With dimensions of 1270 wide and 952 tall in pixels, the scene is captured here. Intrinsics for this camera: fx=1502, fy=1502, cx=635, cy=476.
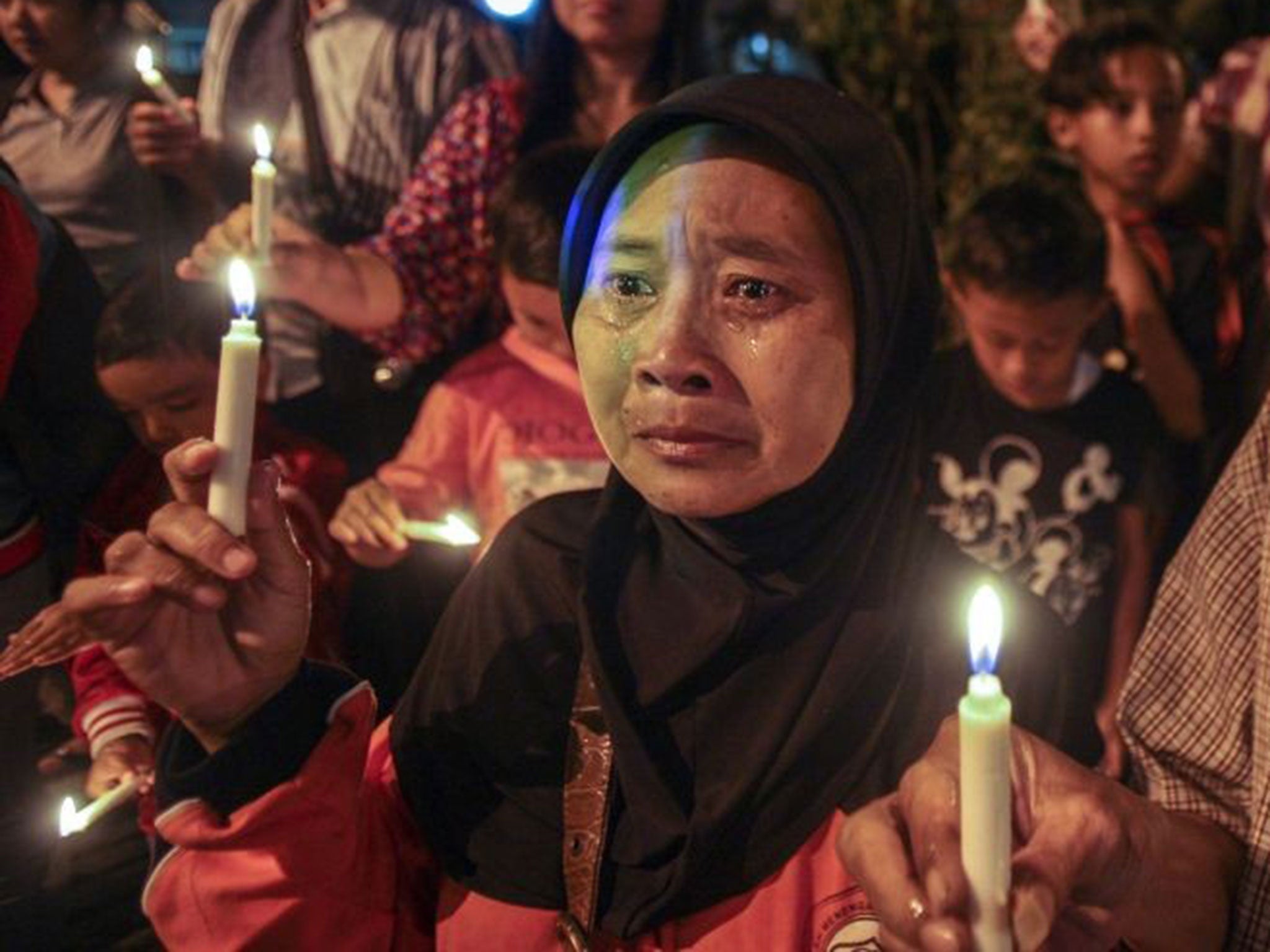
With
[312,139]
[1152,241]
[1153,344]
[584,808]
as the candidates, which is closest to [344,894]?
[584,808]

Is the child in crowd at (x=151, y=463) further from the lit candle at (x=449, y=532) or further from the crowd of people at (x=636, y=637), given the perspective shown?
the lit candle at (x=449, y=532)

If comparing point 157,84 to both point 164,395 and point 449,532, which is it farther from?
point 449,532

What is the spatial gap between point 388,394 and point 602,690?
75.8 inches

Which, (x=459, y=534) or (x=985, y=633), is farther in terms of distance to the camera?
(x=459, y=534)

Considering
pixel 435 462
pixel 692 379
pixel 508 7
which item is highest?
pixel 508 7

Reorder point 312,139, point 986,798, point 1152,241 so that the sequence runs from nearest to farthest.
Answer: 1. point 986,798
2. point 312,139
3. point 1152,241

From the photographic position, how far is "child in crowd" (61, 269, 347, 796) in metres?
2.10

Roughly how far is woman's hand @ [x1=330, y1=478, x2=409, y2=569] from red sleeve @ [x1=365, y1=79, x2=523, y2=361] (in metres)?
0.73

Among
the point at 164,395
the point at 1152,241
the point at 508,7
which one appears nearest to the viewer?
the point at 164,395

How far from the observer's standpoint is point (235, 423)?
1274 mm

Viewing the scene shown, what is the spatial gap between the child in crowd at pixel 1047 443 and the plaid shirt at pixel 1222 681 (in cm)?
155

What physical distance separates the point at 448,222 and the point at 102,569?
5.40 ft

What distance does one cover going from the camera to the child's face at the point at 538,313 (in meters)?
3.05

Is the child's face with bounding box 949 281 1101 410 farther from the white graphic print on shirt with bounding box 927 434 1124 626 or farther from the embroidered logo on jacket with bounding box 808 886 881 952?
the embroidered logo on jacket with bounding box 808 886 881 952
